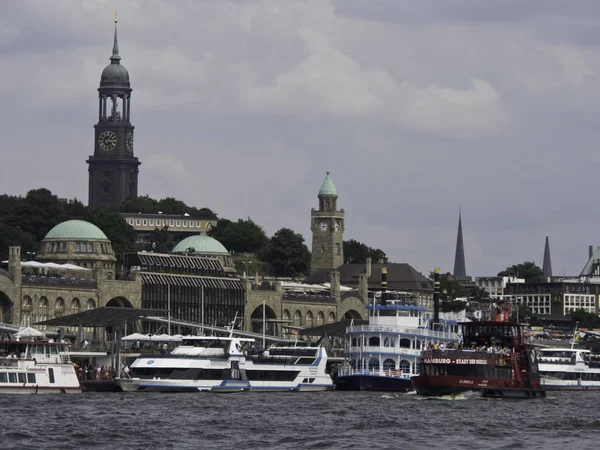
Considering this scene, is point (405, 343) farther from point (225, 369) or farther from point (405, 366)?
point (225, 369)

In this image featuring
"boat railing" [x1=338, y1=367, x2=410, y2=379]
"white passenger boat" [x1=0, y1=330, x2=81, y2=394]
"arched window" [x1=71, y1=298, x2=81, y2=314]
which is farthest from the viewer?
"arched window" [x1=71, y1=298, x2=81, y2=314]

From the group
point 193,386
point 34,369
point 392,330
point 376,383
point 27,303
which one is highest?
point 27,303

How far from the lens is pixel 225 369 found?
134125mm

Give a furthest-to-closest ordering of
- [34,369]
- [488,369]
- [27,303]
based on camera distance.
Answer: [27,303], [488,369], [34,369]

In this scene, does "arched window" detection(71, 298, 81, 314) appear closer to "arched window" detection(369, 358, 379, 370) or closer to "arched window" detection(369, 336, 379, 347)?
"arched window" detection(369, 336, 379, 347)

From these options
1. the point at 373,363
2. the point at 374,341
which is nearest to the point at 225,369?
the point at 373,363

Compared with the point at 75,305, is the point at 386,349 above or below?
below

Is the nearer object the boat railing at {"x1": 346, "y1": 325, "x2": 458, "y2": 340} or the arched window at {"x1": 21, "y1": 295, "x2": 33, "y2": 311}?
the boat railing at {"x1": 346, "y1": 325, "x2": 458, "y2": 340}

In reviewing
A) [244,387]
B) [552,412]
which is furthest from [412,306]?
[552,412]

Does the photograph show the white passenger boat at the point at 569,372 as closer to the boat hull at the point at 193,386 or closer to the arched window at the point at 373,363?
the arched window at the point at 373,363

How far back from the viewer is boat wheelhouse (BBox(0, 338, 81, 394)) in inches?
4801

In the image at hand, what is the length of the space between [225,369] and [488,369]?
20.7 metres

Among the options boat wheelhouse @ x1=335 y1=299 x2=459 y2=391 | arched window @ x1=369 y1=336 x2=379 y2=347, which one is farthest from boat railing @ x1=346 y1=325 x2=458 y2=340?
arched window @ x1=369 y1=336 x2=379 y2=347

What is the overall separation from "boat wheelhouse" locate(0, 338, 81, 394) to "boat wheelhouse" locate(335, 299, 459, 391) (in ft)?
92.0
